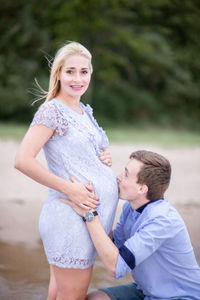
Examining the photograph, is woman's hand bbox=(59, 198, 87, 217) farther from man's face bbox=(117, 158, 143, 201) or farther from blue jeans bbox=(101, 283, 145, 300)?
blue jeans bbox=(101, 283, 145, 300)

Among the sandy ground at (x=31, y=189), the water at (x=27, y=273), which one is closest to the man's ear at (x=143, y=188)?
the water at (x=27, y=273)

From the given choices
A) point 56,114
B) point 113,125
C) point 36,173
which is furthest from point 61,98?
point 113,125

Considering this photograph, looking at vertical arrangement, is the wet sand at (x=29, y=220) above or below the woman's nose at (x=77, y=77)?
below

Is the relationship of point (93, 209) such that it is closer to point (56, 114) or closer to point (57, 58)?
point (56, 114)

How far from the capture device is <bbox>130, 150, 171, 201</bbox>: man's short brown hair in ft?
7.02

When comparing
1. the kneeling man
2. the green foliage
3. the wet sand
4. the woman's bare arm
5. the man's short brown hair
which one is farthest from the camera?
the green foliage

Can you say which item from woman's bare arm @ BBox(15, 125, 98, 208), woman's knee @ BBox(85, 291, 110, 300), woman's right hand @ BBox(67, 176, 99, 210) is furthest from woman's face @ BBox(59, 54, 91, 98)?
woman's knee @ BBox(85, 291, 110, 300)

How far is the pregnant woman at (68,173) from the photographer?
1.95m

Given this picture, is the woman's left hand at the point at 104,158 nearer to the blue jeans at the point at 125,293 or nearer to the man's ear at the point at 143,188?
the man's ear at the point at 143,188

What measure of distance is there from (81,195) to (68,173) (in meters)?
0.15

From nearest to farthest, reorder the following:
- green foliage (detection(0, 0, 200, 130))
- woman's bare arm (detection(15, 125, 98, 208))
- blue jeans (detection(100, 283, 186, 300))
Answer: woman's bare arm (detection(15, 125, 98, 208)), blue jeans (detection(100, 283, 186, 300)), green foliage (detection(0, 0, 200, 130))


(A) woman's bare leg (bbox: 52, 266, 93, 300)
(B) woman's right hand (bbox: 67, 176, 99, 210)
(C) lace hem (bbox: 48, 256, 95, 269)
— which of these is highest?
(B) woman's right hand (bbox: 67, 176, 99, 210)

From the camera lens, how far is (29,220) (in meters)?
4.91

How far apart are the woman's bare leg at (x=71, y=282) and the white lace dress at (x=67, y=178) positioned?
0.14 feet
